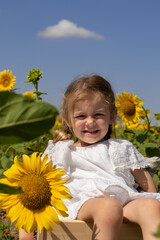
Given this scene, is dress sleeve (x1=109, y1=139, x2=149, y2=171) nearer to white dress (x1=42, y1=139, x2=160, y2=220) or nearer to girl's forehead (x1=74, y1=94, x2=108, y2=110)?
white dress (x1=42, y1=139, x2=160, y2=220)

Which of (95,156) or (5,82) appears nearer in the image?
(95,156)

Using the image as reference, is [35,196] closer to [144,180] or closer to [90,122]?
[90,122]

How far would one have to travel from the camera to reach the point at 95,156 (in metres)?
1.57

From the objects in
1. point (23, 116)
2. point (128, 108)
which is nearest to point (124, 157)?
point (128, 108)

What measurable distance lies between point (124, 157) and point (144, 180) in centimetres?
15

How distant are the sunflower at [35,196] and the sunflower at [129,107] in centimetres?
145

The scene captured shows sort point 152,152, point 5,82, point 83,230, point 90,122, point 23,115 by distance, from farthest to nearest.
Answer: point 5,82 → point 152,152 → point 90,122 → point 83,230 → point 23,115

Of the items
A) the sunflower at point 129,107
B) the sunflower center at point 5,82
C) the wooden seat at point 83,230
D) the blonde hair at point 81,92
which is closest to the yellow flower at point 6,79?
the sunflower center at point 5,82

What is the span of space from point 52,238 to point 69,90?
743 millimetres

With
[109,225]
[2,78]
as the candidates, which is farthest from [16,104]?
[2,78]

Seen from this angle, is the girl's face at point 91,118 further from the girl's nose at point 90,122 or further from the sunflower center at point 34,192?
the sunflower center at point 34,192

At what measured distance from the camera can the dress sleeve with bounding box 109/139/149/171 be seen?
5.14ft

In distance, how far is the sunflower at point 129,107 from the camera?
2.36 metres

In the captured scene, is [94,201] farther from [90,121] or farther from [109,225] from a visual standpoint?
[90,121]
